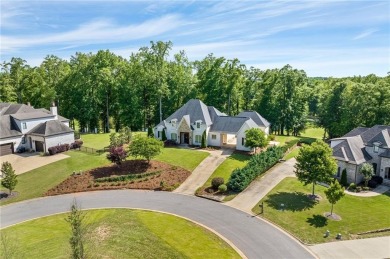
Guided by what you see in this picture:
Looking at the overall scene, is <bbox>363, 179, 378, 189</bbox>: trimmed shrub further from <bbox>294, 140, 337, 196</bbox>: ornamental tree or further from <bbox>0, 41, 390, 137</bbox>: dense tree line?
<bbox>0, 41, 390, 137</bbox>: dense tree line

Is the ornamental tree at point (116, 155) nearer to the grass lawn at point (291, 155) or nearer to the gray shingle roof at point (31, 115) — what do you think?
the gray shingle roof at point (31, 115)

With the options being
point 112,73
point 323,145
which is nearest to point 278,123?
point 323,145

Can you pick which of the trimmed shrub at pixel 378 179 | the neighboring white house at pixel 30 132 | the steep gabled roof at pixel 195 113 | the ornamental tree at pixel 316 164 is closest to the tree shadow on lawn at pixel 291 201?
the ornamental tree at pixel 316 164

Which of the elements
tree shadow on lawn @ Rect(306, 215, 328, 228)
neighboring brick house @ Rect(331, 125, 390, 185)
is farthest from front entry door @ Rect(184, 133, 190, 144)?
tree shadow on lawn @ Rect(306, 215, 328, 228)

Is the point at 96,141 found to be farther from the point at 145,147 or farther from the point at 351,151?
the point at 351,151

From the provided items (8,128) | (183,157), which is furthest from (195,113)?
(8,128)
